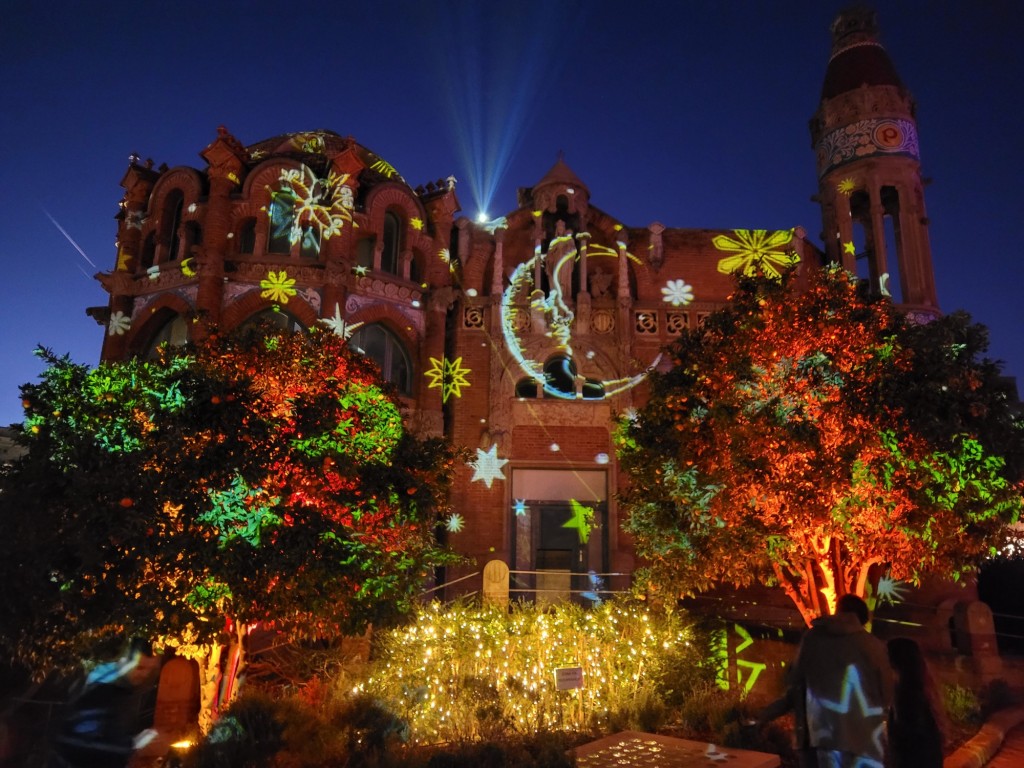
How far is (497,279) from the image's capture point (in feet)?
68.6

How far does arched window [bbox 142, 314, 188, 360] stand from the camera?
746 inches

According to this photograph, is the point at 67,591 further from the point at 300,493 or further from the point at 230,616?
the point at 300,493

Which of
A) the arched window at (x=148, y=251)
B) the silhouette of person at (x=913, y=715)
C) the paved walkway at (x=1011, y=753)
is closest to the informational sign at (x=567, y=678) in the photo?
the silhouette of person at (x=913, y=715)

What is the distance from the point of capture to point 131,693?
953 centimetres

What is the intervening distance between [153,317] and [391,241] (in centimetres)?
695

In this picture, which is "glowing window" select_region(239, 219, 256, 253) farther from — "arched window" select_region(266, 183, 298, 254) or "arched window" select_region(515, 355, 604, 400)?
"arched window" select_region(515, 355, 604, 400)

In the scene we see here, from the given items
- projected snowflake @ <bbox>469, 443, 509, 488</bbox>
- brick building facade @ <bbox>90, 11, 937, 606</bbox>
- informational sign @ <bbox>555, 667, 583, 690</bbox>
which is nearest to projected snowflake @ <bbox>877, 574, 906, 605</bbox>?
brick building facade @ <bbox>90, 11, 937, 606</bbox>

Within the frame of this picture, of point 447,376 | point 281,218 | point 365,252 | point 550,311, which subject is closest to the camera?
point 281,218

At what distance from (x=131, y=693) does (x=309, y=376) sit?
193 inches

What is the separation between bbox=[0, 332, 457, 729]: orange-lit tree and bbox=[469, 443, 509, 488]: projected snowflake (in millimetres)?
9171

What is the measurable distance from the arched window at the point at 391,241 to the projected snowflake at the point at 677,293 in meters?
8.17

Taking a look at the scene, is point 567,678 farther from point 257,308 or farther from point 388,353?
point 257,308

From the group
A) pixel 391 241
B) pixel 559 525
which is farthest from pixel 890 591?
→ pixel 391 241

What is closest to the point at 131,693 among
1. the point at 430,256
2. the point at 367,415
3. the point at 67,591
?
the point at 67,591
